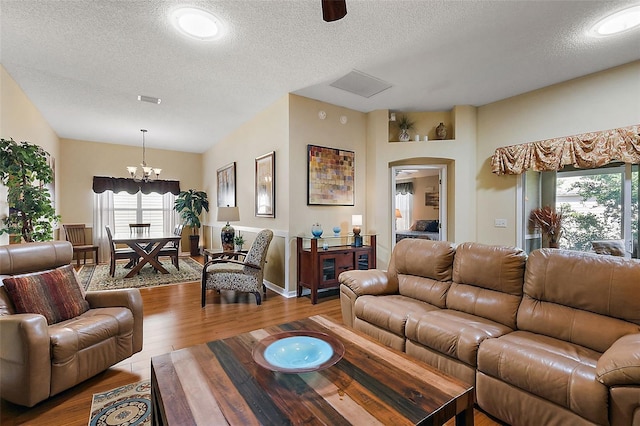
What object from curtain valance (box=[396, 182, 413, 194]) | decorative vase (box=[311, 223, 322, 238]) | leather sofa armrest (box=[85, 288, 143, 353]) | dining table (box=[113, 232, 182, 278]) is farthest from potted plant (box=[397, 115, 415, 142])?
dining table (box=[113, 232, 182, 278])

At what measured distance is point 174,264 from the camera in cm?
620

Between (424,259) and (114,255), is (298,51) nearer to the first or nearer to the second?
(424,259)

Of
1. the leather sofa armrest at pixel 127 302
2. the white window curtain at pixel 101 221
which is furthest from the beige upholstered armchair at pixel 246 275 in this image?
the white window curtain at pixel 101 221

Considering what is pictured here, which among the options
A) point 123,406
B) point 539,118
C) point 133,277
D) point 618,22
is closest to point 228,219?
point 133,277

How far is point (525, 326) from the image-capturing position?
203cm

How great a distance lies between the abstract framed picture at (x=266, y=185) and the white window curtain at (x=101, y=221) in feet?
15.3

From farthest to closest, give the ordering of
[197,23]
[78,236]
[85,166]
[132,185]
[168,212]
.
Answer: [168,212] < [132,185] < [85,166] < [78,236] < [197,23]

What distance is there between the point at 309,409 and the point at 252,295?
3.34m

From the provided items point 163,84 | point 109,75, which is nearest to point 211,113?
point 163,84

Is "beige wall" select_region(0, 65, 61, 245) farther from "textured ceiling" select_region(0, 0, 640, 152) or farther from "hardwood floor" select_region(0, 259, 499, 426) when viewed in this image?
"hardwood floor" select_region(0, 259, 499, 426)

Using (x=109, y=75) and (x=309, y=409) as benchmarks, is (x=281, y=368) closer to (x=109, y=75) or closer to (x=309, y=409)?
(x=309, y=409)

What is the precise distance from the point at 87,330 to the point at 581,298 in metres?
3.28

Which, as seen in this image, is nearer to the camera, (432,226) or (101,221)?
(432,226)

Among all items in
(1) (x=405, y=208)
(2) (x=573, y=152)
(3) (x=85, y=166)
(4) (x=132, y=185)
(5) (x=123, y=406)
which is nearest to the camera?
(5) (x=123, y=406)
